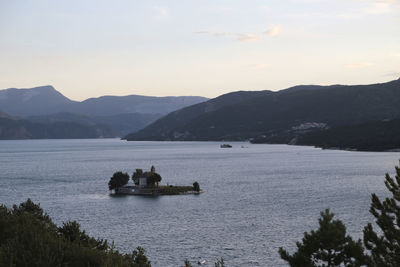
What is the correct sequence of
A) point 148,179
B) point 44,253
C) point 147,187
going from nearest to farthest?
point 44,253 < point 147,187 < point 148,179

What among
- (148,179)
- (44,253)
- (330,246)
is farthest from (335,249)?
(148,179)

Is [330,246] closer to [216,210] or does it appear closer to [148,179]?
[216,210]

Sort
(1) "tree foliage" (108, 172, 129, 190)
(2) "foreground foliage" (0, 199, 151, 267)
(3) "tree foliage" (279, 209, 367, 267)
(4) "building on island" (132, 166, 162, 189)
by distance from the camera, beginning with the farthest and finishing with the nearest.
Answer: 1. (4) "building on island" (132, 166, 162, 189)
2. (1) "tree foliage" (108, 172, 129, 190)
3. (3) "tree foliage" (279, 209, 367, 267)
4. (2) "foreground foliage" (0, 199, 151, 267)

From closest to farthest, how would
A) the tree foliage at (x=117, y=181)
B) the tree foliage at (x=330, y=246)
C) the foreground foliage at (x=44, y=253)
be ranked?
the foreground foliage at (x=44, y=253) < the tree foliage at (x=330, y=246) < the tree foliage at (x=117, y=181)

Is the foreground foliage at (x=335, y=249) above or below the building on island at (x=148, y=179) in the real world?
above

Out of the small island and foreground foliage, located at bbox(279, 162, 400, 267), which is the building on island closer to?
the small island

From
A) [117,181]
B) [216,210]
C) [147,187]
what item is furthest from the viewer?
[147,187]

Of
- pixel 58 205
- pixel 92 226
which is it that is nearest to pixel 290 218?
pixel 92 226

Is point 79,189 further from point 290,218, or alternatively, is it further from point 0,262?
point 0,262

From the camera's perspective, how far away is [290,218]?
98.6m

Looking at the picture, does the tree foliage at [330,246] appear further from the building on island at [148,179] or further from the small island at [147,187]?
the building on island at [148,179]

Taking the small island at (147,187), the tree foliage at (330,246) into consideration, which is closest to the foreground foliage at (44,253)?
the tree foliage at (330,246)

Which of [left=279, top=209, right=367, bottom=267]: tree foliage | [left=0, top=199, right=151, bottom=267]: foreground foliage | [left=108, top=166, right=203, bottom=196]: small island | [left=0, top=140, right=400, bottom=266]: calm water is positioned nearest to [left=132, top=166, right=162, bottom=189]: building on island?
[left=108, top=166, right=203, bottom=196]: small island

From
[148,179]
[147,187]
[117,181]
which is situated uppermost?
[148,179]
